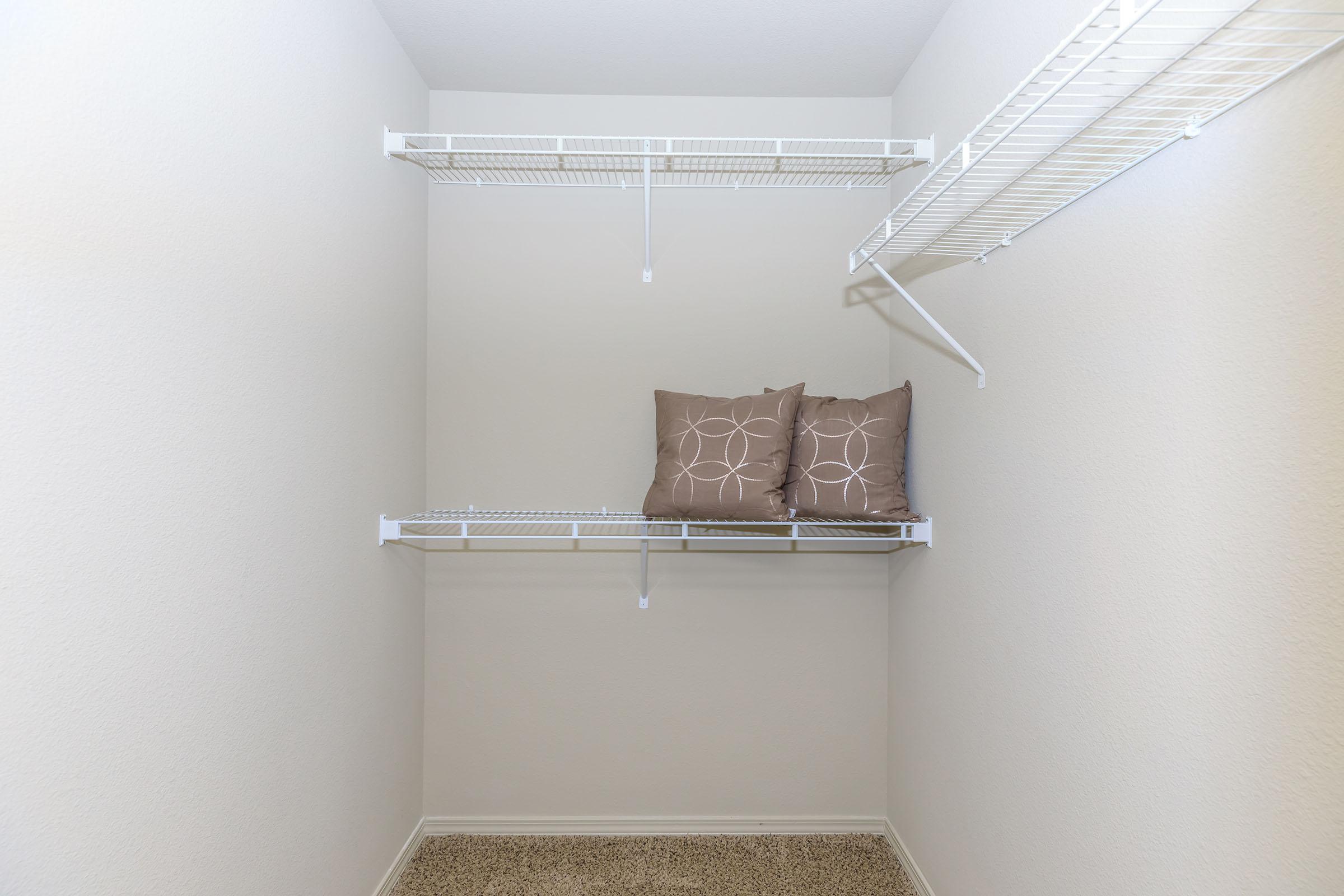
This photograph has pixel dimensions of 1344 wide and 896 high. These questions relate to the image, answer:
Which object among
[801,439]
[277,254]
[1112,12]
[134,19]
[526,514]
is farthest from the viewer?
[526,514]

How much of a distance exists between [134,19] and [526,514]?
1.57 metres

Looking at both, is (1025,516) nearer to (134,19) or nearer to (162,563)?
(162,563)

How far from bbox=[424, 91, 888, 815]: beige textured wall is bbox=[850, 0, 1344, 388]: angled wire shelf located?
0.73 meters

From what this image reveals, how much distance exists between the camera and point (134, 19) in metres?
1.02

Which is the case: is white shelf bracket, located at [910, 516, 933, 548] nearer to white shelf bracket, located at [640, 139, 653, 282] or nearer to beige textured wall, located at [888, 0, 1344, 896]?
beige textured wall, located at [888, 0, 1344, 896]

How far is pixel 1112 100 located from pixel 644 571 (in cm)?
169

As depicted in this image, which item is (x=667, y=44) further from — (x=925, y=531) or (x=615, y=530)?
(x=925, y=531)

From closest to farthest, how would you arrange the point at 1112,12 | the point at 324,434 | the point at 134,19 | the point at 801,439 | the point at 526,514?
the point at 134,19 → the point at 1112,12 → the point at 324,434 → the point at 801,439 → the point at 526,514

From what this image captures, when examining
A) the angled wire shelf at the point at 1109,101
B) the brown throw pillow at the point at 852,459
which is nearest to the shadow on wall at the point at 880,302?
the brown throw pillow at the point at 852,459

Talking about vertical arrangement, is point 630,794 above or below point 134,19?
below

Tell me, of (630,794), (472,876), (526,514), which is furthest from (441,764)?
(526,514)

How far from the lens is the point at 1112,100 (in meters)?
1.13

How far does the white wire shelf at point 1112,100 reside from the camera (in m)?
0.84

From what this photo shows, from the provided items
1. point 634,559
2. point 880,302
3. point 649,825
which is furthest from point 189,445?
point 880,302
